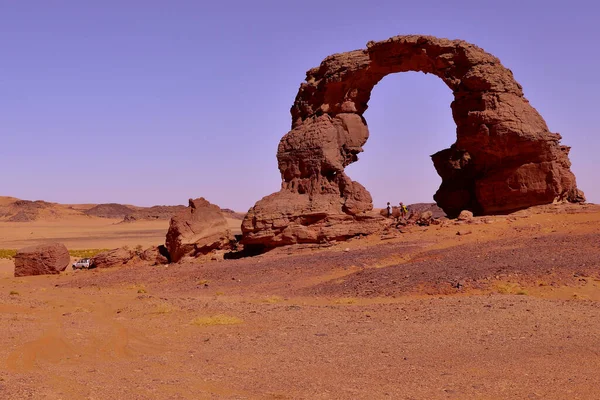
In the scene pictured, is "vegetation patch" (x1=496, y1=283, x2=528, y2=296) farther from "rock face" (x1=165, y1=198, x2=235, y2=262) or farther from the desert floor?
"rock face" (x1=165, y1=198, x2=235, y2=262)

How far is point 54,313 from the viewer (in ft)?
46.5

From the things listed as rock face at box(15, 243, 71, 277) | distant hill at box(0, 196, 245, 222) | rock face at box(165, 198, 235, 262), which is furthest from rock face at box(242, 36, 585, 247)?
distant hill at box(0, 196, 245, 222)

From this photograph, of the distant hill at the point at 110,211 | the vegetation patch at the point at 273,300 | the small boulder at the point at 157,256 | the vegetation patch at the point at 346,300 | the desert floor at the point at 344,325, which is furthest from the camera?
the distant hill at the point at 110,211

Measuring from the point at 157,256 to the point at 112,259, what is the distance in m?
2.03

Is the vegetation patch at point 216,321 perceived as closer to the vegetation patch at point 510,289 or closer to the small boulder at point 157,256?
the vegetation patch at point 510,289

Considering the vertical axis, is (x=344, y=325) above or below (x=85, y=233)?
below

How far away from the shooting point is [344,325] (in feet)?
35.3

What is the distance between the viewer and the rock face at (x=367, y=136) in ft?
72.7

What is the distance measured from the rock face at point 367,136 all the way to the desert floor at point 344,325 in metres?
2.08

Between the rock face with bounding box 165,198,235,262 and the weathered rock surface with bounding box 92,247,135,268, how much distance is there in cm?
225

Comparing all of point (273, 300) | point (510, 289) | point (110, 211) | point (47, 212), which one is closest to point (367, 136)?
point (273, 300)

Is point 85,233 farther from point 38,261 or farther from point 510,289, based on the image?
point 510,289

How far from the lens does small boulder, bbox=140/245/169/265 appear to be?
82.8 feet

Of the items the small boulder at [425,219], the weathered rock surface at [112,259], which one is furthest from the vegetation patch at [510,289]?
the weathered rock surface at [112,259]
